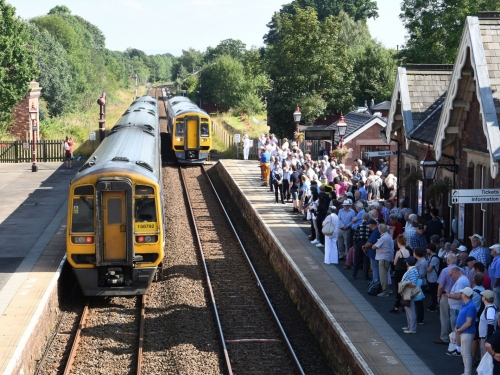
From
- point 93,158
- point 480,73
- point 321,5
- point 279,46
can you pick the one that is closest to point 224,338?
point 93,158

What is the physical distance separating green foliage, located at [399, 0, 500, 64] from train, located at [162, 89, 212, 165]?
10.2 meters

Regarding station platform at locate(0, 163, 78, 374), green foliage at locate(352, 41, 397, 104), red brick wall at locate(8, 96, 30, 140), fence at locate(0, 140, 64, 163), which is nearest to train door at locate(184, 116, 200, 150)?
station platform at locate(0, 163, 78, 374)

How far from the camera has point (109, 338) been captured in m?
14.5

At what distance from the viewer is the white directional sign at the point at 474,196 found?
13008mm

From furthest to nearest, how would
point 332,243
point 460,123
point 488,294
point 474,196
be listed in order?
point 332,243, point 460,123, point 474,196, point 488,294

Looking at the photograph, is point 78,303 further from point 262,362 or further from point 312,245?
point 312,245

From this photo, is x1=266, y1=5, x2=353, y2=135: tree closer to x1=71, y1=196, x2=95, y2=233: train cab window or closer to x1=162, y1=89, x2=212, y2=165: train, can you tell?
x1=162, y1=89, x2=212, y2=165: train

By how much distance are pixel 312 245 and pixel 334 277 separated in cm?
350

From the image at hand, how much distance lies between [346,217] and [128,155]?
199 inches

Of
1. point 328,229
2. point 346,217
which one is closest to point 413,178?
point 346,217

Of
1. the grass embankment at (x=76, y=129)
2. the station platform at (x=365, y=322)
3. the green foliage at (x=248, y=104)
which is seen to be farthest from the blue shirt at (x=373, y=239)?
the green foliage at (x=248, y=104)

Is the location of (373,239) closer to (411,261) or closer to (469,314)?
(411,261)

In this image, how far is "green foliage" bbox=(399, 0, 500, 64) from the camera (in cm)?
3581

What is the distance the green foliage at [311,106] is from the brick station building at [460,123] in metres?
21.1
